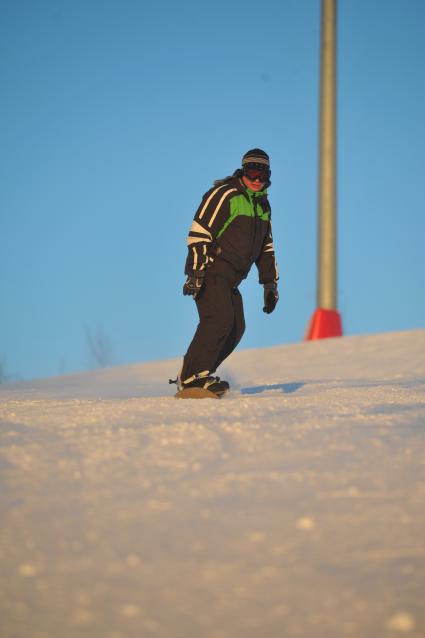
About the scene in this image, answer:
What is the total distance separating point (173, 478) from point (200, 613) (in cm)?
99

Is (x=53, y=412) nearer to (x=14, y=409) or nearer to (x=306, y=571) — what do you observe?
(x=14, y=409)

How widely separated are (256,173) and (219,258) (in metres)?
0.56

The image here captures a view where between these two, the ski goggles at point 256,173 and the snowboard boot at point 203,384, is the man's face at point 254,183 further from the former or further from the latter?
the snowboard boot at point 203,384

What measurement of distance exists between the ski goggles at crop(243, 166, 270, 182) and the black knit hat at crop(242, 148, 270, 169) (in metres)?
0.03

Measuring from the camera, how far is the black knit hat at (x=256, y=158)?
5.49 m

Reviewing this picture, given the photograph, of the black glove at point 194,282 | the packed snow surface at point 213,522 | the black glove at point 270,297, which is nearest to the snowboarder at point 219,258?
the black glove at point 194,282

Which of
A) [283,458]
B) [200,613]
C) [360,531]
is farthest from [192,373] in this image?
[200,613]

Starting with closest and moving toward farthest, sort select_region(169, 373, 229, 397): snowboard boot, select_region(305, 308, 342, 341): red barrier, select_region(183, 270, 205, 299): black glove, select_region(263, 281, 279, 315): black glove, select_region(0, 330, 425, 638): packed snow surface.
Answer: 1. select_region(0, 330, 425, 638): packed snow surface
2. select_region(183, 270, 205, 299): black glove
3. select_region(169, 373, 229, 397): snowboard boot
4. select_region(263, 281, 279, 315): black glove
5. select_region(305, 308, 342, 341): red barrier

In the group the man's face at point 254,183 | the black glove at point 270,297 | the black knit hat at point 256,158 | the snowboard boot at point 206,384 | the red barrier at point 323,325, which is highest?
the black knit hat at point 256,158

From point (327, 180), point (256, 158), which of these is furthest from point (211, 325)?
point (327, 180)

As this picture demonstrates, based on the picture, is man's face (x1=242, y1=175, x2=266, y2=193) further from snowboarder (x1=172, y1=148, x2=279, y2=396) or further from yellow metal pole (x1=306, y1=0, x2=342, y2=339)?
yellow metal pole (x1=306, y1=0, x2=342, y2=339)

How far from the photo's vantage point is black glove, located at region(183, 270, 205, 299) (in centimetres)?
535

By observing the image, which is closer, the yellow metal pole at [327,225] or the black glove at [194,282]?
the black glove at [194,282]

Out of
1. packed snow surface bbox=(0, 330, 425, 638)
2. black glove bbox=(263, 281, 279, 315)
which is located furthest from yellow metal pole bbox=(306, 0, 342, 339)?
packed snow surface bbox=(0, 330, 425, 638)
